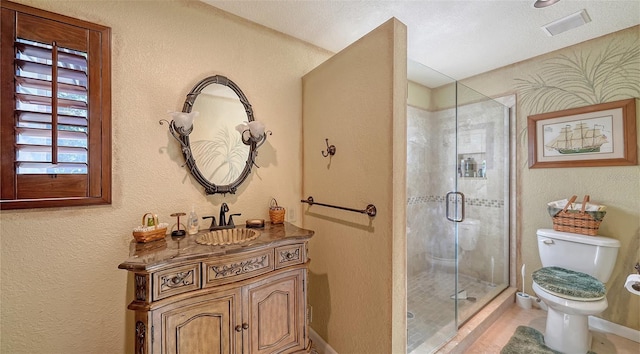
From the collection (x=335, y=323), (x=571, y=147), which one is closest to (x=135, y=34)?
(x=335, y=323)

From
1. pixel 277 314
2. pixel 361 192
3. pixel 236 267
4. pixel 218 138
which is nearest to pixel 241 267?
pixel 236 267

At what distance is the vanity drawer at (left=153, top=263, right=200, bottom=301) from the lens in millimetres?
1001

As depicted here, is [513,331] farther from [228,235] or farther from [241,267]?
[228,235]

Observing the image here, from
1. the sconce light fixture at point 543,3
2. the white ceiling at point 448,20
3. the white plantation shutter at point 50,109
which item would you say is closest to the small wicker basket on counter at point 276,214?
the white plantation shutter at point 50,109

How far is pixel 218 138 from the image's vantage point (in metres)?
1.64

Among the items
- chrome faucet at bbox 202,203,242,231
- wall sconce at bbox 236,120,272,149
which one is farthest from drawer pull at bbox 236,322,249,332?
wall sconce at bbox 236,120,272,149

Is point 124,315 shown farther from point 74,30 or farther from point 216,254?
point 74,30

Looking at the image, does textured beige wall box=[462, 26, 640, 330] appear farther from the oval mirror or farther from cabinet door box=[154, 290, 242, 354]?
cabinet door box=[154, 290, 242, 354]

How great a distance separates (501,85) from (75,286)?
3.94 m

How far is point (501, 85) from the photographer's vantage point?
101 inches

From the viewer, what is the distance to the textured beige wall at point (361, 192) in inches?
49.2

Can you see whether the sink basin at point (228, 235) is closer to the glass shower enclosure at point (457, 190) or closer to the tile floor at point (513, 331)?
the glass shower enclosure at point (457, 190)

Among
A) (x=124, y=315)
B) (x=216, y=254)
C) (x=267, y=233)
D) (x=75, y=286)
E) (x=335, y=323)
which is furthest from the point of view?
(x=335, y=323)

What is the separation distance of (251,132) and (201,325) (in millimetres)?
1190
